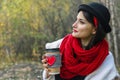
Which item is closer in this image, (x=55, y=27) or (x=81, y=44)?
(x=81, y=44)

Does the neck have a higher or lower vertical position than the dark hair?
lower

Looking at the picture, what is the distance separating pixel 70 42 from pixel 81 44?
73 mm

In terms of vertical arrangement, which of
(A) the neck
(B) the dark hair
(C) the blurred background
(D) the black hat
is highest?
(D) the black hat

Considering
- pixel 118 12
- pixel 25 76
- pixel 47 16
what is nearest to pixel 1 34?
pixel 47 16

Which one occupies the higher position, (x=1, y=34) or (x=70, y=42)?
(x=70, y=42)

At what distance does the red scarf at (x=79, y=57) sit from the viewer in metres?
2.42

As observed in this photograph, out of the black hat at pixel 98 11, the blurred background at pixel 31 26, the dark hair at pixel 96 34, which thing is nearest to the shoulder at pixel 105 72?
the dark hair at pixel 96 34

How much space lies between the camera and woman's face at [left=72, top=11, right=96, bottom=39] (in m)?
2.39

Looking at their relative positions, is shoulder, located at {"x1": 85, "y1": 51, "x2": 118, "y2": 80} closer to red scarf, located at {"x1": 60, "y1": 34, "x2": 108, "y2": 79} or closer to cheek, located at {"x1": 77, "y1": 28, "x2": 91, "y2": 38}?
red scarf, located at {"x1": 60, "y1": 34, "x2": 108, "y2": 79}

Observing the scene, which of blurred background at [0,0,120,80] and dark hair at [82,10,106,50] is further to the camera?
blurred background at [0,0,120,80]

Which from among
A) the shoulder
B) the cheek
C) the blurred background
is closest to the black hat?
the cheek

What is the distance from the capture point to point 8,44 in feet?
55.9

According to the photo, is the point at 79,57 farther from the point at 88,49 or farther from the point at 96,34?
the point at 96,34

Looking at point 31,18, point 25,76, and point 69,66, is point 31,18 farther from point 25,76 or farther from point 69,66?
point 69,66
